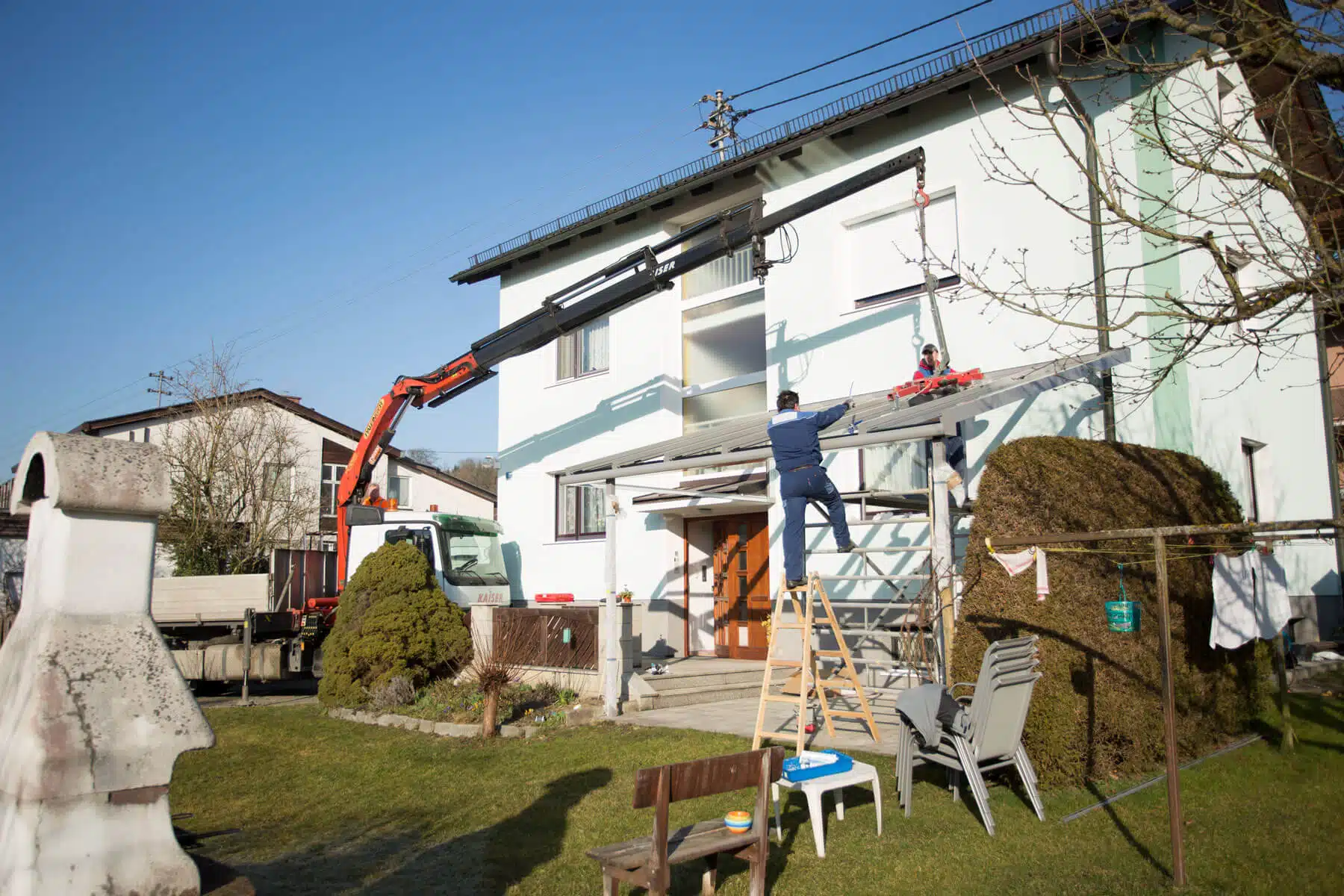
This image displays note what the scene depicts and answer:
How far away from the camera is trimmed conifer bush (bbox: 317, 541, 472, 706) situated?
12.4 metres

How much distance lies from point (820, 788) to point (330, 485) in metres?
28.5

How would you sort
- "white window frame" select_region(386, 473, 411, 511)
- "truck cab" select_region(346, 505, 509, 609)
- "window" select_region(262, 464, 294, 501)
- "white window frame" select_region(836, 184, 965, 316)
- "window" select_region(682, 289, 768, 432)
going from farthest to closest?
"white window frame" select_region(386, 473, 411, 511), "window" select_region(262, 464, 294, 501), "window" select_region(682, 289, 768, 432), "truck cab" select_region(346, 505, 509, 609), "white window frame" select_region(836, 184, 965, 316)

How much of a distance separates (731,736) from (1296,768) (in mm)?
4759

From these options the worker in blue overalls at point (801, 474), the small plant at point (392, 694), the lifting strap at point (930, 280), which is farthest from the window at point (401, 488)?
the worker in blue overalls at point (801, 474)

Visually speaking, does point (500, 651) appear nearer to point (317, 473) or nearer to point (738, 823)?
point (738, 823)

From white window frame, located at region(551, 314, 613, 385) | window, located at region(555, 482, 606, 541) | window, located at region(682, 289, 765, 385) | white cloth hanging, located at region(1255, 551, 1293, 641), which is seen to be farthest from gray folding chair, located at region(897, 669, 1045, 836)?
white window frame, located at region(551, 314, 613, 385)

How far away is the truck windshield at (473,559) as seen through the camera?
16266mm

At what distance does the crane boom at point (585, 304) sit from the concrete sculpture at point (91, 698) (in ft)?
35.5

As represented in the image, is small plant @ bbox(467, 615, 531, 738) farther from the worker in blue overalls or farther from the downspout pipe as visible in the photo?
the downspout pipe

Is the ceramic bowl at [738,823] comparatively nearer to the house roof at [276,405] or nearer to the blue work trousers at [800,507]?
the blue work trousers at [800,507]

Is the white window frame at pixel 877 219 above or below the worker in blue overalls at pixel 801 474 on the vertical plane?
above

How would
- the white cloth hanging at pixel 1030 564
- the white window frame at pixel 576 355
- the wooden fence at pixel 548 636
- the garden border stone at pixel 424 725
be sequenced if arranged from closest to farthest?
the white cloth hanging at pixel 1030 564 < the garden border stone at pixel 424 725 < the wooden fence at pixel 548 636 < the white window frame at pixel 576 355

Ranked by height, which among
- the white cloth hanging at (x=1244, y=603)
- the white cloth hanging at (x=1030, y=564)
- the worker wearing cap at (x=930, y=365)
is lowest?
the white cloth hanging at (x=1244, y=603)

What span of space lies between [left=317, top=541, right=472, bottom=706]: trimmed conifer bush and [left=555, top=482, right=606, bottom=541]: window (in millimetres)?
4846
